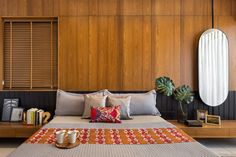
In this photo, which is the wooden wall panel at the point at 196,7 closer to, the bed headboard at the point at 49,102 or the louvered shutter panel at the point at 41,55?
the bed headboard at the point at 49,102

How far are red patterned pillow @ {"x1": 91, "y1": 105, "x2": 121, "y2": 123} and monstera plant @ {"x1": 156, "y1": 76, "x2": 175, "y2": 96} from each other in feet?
3.17

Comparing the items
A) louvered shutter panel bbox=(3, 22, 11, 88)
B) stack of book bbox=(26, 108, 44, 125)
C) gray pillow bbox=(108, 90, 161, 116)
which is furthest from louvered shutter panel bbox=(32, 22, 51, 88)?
gray pillow bbox=(108, 90, 161, 116)

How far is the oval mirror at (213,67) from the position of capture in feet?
13.2

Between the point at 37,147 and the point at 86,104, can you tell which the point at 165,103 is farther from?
the point at 37,147

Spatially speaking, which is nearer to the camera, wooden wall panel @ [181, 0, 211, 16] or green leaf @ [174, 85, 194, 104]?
green leaf @ [174, 85, 194, 104]

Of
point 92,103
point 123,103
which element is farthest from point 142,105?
point 92,103

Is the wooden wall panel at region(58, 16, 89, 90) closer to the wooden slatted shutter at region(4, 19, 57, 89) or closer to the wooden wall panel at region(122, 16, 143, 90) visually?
the wooden slatted shutter at region(4, 19, 57, 89)

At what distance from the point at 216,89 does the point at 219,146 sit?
3.18 ft

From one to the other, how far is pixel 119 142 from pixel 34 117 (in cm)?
204

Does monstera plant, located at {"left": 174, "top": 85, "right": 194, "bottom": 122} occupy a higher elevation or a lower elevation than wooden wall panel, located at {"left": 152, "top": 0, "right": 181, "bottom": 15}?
lower

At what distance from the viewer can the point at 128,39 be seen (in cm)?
412

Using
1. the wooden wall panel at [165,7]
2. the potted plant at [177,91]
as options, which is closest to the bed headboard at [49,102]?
the potted plant at [177,91]

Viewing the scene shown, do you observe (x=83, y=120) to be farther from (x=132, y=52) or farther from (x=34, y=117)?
(x=132, y=52)

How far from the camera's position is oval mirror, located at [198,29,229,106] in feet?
13.2
